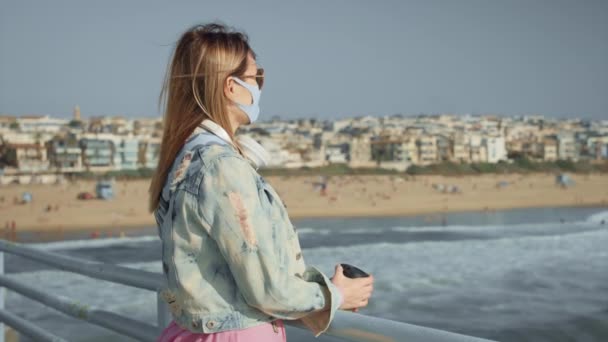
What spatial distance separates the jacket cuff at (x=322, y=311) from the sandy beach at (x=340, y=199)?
20.8m

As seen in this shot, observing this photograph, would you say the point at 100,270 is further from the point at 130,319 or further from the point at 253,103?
the point at 253,103

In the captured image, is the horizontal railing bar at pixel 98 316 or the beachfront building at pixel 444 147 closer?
the horizontal railing bar at pixel 98 316

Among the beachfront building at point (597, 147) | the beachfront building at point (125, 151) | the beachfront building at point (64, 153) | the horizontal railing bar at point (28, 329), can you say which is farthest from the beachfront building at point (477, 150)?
the horizontal railing bar at point (28, 329)

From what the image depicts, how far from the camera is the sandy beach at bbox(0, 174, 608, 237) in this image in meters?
24.7

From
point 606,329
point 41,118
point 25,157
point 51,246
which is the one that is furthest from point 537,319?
point 41,118

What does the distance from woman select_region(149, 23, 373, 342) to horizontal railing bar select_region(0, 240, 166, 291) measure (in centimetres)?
26

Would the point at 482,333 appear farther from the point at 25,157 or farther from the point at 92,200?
the point at 25,157

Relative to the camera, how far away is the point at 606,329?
25.7 feet

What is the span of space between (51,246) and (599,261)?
11240 mm

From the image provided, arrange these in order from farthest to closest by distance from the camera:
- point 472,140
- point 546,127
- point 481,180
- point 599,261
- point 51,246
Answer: point 546,127
point 472,140
point 481,180
point 51,246
point 599,261

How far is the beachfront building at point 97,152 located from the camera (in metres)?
55.6

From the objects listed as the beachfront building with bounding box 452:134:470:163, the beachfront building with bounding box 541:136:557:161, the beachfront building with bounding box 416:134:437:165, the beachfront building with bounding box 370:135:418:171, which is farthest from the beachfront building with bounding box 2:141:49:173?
the beachfront building with bounding box 541:136:557:161

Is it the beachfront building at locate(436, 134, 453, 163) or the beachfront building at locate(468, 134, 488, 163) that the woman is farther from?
the beachfront building at locate(436, 134, 453, 163)

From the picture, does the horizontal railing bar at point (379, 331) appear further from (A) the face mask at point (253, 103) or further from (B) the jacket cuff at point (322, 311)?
(A) the face mask at point (253, 103)
